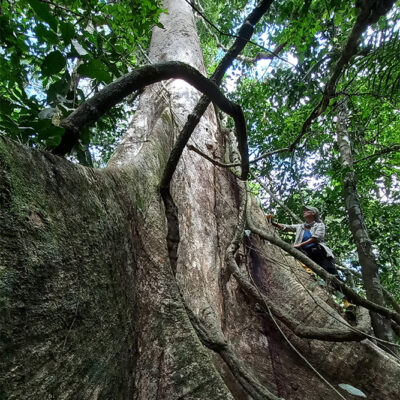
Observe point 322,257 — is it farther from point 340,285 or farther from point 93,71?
point 93,71

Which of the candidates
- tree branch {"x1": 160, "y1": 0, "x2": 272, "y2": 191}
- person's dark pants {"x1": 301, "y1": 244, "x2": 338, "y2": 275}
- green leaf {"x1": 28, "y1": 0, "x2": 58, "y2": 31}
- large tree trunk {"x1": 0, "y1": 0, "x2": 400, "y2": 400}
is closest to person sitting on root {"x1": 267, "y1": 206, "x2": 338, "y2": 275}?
person's dark pants {"x1": 301, "y1": 244, "x2": 338, "y2": 275}

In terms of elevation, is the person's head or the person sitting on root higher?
the person's head

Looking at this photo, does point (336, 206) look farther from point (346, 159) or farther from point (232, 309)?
point (232, 309)

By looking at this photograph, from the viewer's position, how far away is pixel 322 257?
3887 mm

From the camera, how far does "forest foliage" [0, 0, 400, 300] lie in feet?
5.09

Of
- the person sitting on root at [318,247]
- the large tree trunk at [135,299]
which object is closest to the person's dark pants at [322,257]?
the person sitting on root at [318,247]

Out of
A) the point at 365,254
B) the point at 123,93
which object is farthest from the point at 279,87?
the point at 123,93

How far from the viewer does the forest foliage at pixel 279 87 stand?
1.55 m

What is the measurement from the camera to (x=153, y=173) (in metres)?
1.99

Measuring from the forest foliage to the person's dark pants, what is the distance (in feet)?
2.45

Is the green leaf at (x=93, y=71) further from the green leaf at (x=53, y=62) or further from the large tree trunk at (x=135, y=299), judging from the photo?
the large tree trunk at (x=135, y=299)

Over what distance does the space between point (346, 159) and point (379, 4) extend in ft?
10.1

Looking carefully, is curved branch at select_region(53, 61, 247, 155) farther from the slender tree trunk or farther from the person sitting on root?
the person sitting on root

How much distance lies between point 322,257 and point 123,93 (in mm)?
3433
